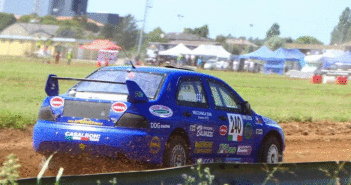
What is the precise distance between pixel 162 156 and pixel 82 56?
308 ft

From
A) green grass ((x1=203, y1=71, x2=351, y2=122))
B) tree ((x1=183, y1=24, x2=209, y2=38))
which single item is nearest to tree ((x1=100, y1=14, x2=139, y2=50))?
tree ((x1=183, y1=24, x2=209, y2=38))

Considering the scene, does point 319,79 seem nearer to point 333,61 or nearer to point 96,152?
point 333,61

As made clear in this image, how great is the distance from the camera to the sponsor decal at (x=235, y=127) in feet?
28.8

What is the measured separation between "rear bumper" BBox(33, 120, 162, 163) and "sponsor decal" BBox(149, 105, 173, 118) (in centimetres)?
31

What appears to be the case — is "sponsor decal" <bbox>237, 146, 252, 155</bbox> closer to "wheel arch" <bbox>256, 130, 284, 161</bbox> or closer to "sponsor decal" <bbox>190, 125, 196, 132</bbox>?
"wheel arch" <bbox>256, 130, 284, 161</bbox>

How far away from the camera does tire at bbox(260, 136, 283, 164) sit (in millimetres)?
9352

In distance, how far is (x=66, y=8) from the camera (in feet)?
522

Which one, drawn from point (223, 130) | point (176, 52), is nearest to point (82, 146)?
point (223, 130)

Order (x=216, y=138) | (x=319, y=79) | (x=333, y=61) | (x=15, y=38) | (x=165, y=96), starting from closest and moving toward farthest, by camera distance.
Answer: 1. (x=165, y=96)
2. (x=216, y=138)
3. (x=319, y=79)
4. (x=333, y=61)
5. (x=15, y=38)

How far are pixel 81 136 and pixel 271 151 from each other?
332cm

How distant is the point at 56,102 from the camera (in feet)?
24.8

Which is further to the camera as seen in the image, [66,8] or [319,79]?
[66,8]

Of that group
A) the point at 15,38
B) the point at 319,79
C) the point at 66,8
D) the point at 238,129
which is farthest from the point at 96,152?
the point at 66,8

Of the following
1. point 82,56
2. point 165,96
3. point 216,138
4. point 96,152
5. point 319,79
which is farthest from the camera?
point 82,56
